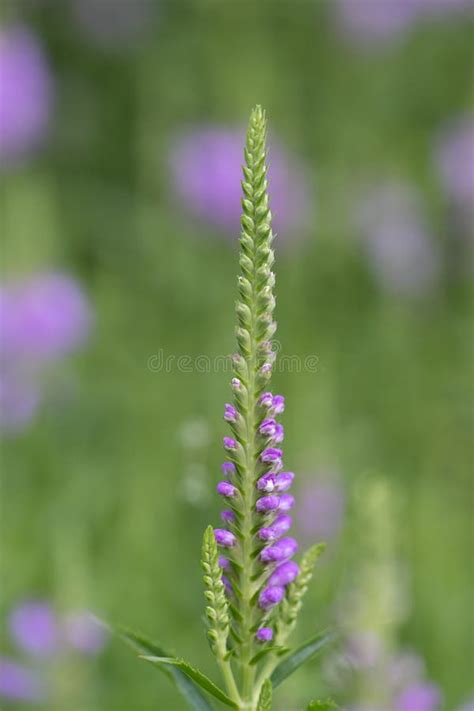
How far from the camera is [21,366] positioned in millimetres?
4418

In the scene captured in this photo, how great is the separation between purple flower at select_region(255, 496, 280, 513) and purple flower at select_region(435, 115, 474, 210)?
4855mm

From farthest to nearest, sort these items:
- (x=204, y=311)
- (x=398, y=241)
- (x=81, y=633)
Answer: (x=398, y=241) → (x=204, y=311) → (x=81, y=633)

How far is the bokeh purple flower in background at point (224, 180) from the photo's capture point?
5.62 m

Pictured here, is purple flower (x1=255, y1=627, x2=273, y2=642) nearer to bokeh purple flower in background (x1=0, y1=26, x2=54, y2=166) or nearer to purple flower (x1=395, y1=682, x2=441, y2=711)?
purple flower (x1=395, y1=682, x2=441, y2=711)

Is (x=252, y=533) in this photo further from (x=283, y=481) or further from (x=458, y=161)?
(x=458, y=161)

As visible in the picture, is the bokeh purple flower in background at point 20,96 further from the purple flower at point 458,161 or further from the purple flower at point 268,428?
the purple flower at point 268,428

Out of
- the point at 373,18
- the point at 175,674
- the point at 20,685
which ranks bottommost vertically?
the point at 20,685

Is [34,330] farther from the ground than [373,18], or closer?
closer

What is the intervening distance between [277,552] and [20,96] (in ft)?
16.2

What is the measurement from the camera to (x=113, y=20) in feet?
21.9

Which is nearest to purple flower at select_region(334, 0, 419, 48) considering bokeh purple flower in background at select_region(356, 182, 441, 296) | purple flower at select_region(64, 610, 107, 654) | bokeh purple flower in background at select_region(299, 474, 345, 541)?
bokeh purple flower in background at select_region(356, 182, 441, 296)

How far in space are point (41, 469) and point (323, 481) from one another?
986 mm

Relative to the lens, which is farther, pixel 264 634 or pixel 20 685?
pixel 20 685

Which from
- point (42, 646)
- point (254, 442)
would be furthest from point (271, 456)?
point (42, 646)
